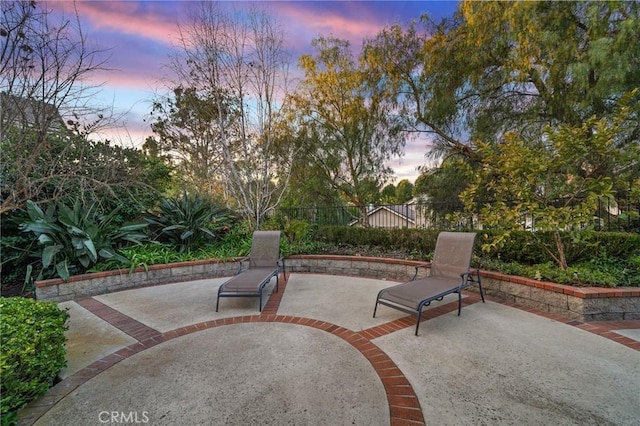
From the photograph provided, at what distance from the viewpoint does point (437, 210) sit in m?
6.84

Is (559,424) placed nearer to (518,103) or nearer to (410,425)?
(410,425)

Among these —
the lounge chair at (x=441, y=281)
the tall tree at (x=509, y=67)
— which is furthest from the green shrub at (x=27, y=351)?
the tall tree at (x=509, y=67)

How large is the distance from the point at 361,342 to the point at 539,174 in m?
3.52

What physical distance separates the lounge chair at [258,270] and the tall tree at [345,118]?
17.5ft

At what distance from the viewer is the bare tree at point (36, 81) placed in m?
2.68

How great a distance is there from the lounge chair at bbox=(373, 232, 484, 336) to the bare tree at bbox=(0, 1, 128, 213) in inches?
149

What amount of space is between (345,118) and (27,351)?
9.17 meters

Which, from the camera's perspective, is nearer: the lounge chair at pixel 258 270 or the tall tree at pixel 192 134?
the lounge chair at pixel 258 270

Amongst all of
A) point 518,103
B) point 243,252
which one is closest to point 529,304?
point 243,252

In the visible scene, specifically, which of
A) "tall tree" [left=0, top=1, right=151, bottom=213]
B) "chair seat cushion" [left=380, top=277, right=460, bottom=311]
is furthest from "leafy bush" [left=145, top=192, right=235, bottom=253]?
"chair seat cushion" [left=380, top=277, right=460, bottom=311]

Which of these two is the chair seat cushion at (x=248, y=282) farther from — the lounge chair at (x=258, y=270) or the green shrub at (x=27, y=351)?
the green shrub at (x=27, y=351)

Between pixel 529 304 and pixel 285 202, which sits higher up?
pixel 285 202

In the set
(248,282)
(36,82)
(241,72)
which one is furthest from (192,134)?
(248,282)

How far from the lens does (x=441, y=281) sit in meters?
3.80
